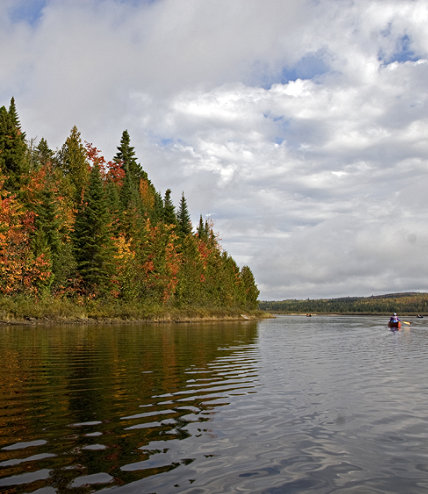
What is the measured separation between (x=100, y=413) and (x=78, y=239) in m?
51.6

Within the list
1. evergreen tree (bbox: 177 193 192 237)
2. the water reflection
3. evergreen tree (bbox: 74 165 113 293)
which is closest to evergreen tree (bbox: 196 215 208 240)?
evergreen tree (bbox: 177 193 192 237)

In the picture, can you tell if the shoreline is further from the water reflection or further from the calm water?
the calm water

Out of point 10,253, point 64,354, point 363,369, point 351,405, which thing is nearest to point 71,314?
Result: point 10,253

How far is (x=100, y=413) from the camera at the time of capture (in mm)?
9008

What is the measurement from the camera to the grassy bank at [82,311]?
42.7 meters

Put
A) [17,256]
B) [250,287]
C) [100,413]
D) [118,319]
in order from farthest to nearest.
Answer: [250,287] < [118,319] < [17,256] < [100,413]

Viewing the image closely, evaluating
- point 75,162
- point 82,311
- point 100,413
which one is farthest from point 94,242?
point 100,413

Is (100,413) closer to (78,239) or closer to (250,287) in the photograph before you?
(78,239)

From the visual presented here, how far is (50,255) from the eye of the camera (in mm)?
50375

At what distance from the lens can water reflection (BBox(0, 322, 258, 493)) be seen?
5840 millimetres

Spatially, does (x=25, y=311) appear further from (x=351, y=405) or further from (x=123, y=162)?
(x=123, y=162)

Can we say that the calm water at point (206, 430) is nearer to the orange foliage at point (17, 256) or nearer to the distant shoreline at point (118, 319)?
the distant shoreline at point (118, 319)

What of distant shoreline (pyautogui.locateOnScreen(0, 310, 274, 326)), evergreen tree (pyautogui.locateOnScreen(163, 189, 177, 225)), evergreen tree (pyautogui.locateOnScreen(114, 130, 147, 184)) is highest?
evergreen tree (pyautogui.locateOnScreen(114, 130, 147, 184))

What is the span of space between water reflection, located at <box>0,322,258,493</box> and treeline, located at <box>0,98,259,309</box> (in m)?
32.0
